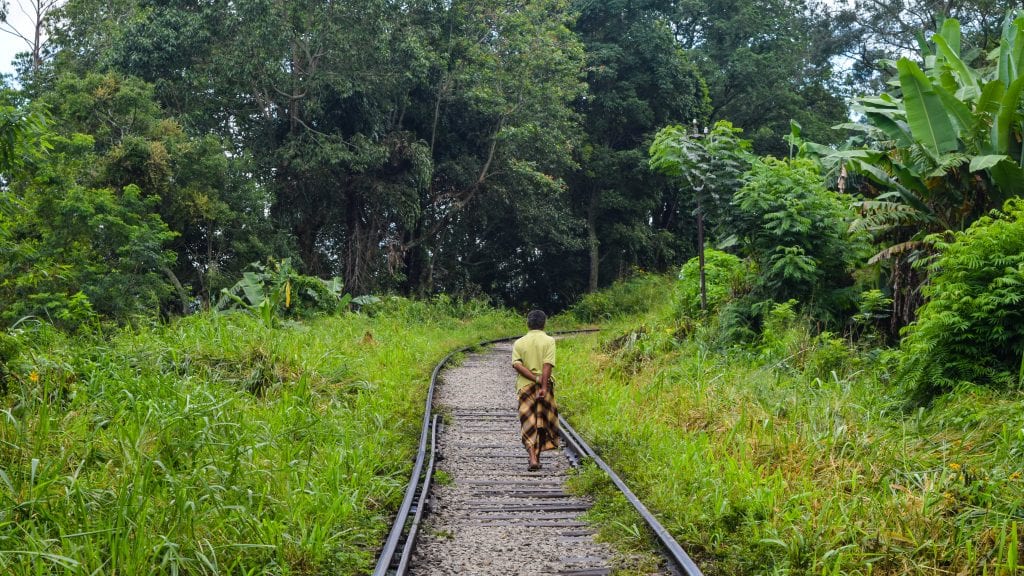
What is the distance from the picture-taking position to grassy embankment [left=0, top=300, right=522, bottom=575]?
4.21 metres

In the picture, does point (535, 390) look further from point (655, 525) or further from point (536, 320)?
point (655, 525)

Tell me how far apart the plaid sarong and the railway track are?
1.07 ft

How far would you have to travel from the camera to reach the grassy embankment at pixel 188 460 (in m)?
4.21

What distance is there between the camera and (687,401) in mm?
8680

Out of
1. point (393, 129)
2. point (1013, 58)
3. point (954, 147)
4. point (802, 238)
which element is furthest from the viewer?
point (393, 129)

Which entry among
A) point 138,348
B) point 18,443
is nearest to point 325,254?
point 138,348

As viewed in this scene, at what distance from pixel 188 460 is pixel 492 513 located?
2257 mm

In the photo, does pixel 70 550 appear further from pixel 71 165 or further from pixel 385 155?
pixel 385 155

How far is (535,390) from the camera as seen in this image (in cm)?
748

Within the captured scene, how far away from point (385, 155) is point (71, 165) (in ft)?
30.1

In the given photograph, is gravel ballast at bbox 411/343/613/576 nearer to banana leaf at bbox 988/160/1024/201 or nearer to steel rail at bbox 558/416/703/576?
steel rail at bbox 558/416/703/576

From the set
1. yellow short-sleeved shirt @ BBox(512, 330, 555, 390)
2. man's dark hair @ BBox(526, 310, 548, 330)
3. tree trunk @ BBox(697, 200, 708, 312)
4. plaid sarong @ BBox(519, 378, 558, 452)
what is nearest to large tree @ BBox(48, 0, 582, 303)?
tree trunk @ BBox(697, 200, 708, 312)

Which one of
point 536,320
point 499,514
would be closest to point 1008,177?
point 536,320

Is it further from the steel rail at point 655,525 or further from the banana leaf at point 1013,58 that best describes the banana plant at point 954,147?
the steel rail at point 655,525
